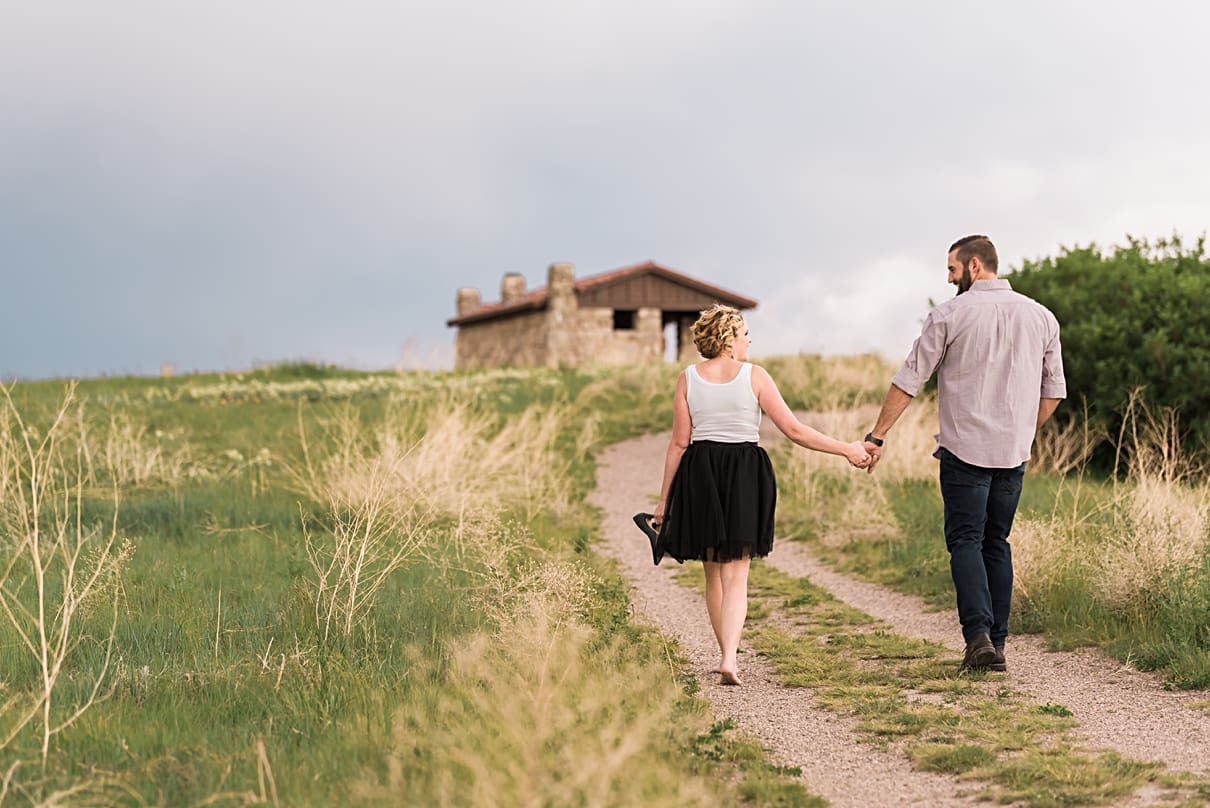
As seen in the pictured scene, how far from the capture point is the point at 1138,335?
1444 centimetres

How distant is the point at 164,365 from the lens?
1491 inches

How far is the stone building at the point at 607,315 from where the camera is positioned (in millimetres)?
39562

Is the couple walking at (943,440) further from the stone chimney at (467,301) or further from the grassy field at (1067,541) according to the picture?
the stone chimney at (467,301)

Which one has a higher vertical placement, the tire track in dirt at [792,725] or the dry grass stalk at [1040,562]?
the dry grass stalk at [1040,562]

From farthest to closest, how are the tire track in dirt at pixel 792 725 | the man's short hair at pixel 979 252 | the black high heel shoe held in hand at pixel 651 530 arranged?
the man's short hair at pixel 979 252, the black high heel shoe held in hand at pixel 651 530, the tire track in dirt at pixel 792 725

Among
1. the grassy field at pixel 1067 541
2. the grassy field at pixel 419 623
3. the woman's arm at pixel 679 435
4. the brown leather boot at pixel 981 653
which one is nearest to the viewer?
the grassy field at pixel 419 623

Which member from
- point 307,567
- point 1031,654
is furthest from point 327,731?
point 1031,654

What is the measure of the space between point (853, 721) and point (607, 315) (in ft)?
115

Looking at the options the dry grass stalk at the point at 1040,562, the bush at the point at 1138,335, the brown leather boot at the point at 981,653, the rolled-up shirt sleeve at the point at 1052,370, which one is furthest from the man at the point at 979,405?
the bush at the point at 1138,335

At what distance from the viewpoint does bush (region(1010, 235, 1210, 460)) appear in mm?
14086

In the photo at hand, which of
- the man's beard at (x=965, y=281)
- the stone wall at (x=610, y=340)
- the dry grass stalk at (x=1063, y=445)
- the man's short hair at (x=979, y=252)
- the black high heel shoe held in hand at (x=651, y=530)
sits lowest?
the black high heel shoe held in hand at (x=651, y=530)

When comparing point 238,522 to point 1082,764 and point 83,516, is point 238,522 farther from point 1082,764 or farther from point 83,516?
point 1082,764

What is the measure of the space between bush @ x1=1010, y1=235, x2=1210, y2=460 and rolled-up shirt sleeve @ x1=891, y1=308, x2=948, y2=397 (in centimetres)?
795

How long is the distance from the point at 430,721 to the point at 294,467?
437 inches
